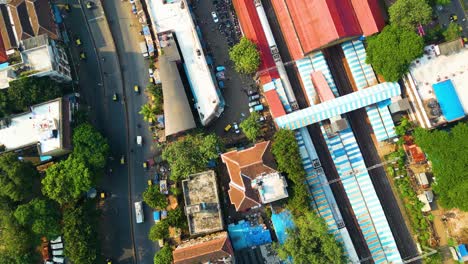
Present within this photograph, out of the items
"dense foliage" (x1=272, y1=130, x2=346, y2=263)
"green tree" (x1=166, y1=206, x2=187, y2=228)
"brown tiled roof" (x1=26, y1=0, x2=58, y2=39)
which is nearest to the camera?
"dense foliage" (x1=272, y1=130, x2=346, y2=263)

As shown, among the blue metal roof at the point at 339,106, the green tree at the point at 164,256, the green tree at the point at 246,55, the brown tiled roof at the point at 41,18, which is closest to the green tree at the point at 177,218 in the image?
the green tree at the point at 164,256

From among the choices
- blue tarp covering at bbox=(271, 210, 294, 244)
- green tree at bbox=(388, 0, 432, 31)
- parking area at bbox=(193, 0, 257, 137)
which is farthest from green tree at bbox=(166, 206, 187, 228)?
green tree at bbox=(388, 0, 432, 31)

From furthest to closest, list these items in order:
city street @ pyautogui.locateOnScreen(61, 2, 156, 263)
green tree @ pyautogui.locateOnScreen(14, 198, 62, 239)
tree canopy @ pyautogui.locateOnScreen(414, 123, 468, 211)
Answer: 1. city street @ pyautogui.locateOnScreen(61, 2, 156, 263)
2. tree canopy @ pyautogui.locateOnScreen(414, 123, 468, 211)
3. green tree @ pyautogui.locateOnScreen(14, 198, 62, 239)

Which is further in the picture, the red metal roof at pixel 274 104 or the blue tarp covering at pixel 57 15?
the blue tarp covering at pixel 57 15

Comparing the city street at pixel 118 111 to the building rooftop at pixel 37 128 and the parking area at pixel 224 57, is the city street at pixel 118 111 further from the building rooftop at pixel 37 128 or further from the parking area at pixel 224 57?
the parking area at pixel 224 57

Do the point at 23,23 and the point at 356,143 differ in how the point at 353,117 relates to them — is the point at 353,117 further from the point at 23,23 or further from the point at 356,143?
the point at 23,23

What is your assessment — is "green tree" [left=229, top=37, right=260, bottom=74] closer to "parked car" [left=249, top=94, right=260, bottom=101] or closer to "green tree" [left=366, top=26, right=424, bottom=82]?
"parked car" [left=249, top=94, right=260, bottom=101]
